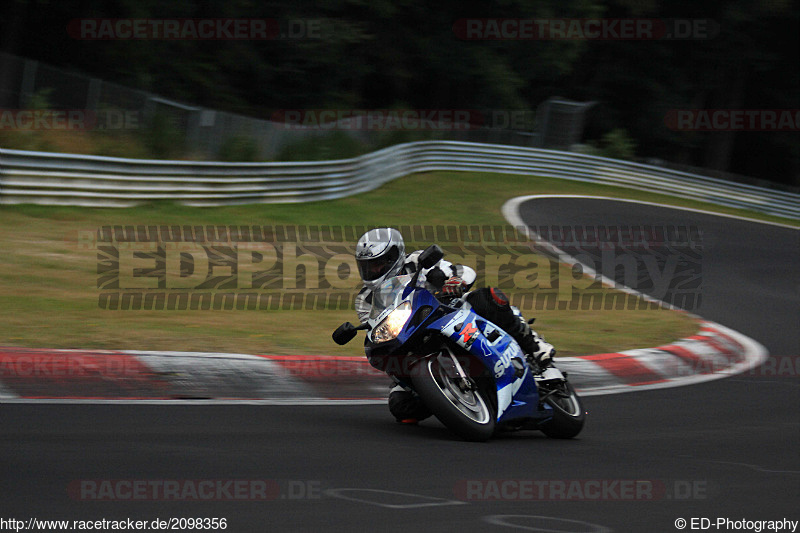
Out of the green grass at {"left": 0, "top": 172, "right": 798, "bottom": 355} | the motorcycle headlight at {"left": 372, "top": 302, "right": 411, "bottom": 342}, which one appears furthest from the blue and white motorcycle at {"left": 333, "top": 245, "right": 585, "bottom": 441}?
the green grass at {"left": 0, "top": 172, "right": 798, "bottom": 355}

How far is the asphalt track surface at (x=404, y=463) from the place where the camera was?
4211 mm

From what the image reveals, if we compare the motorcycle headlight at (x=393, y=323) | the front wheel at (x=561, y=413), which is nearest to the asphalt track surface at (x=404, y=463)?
the front wheel at (x=561, y=413)

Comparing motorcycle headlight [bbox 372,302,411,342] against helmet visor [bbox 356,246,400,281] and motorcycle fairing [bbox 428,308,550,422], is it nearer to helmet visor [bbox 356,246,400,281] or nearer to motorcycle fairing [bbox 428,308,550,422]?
motorcycle fairing [bbox 428,308,550,422]

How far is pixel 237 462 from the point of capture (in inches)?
199

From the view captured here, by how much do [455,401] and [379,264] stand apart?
92 centimetres

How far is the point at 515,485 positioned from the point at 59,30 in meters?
28.6

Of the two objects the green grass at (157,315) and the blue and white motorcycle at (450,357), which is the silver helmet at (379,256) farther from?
the green grass at (157,315)

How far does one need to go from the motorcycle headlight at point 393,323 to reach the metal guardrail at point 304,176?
417 inches

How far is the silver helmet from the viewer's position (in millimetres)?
5859

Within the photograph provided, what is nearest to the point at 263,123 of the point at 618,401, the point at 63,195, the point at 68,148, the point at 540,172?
the point at 68,148

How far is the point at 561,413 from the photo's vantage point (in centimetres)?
640

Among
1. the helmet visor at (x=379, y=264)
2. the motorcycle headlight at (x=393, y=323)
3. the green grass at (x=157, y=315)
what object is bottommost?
the green grass at (x=157, y=315)

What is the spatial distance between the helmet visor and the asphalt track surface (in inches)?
38.9

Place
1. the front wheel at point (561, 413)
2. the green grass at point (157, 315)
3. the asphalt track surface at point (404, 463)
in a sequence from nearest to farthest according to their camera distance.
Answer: the asphalt track surface at point (404, 463)
the front wheel at point (561, 413)
the green grass at point (157, 315)
